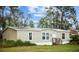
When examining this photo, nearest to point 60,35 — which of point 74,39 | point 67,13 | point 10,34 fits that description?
point 74,39

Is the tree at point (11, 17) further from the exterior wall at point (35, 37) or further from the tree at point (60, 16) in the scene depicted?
the tree at point (60, 16)

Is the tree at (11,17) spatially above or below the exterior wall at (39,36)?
above

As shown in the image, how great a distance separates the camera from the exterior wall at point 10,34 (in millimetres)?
5641

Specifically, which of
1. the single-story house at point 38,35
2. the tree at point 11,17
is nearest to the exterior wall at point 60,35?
the single-story house at point 38,35

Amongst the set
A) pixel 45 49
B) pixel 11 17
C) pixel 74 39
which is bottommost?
pixel 45 49

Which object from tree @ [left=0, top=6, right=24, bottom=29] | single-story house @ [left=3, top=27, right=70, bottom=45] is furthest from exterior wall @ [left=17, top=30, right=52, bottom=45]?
tree @ [left=0, top=6, right=24, bottom=29]

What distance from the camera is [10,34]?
18.5 ft

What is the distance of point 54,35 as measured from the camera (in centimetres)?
567

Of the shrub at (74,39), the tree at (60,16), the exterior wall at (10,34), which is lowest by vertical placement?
the shrub at (74,39)

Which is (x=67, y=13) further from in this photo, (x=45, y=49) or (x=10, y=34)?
(x=10, y=34)

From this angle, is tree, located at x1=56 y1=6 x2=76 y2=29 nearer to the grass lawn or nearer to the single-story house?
the single-story house
